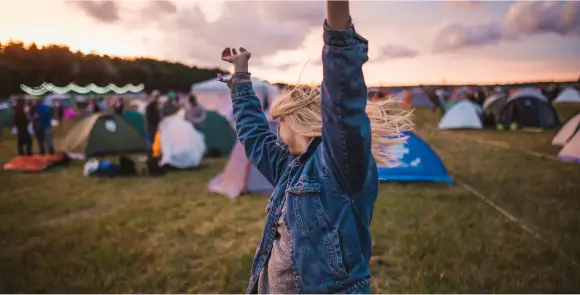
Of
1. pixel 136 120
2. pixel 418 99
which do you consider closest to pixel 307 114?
pixel 136 120

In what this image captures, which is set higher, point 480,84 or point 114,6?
point 114,6

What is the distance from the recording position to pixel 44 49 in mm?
3900

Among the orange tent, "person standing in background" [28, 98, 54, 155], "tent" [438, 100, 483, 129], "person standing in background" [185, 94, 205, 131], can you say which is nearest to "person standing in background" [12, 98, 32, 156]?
"person standing in background" [28, 98, 54, 155]

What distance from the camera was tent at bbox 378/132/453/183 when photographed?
7.25 metres

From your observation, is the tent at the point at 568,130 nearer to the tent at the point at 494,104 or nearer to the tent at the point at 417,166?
the tent at the point at 417,166

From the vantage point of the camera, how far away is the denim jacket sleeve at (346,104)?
3.87 ft

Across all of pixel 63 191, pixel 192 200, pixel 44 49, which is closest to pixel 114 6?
pixel 44 49

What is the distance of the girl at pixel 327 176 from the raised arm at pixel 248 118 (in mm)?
11

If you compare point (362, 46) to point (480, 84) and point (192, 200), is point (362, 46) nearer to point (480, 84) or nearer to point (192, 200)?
point (480, 84)

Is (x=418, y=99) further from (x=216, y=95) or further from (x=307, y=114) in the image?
(x=307, y=114)

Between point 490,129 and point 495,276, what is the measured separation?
12171mm

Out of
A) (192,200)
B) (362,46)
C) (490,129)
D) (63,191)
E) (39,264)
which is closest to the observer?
(362,46)

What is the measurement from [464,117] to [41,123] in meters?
12.0

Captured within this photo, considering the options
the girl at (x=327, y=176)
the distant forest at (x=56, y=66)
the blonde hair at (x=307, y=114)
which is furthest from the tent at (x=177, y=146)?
the blonde hair at (x=307, y=114)
